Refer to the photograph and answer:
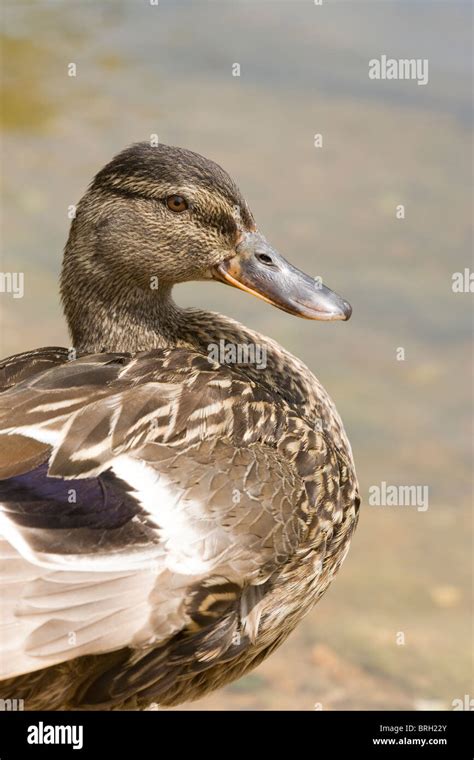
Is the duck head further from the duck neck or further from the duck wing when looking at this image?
the duck wing

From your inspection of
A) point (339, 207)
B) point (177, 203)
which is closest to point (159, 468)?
point (177, 203)

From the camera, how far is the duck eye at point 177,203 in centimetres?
446

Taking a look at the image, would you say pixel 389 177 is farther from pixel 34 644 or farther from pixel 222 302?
pixel 34 644

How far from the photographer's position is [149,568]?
356cm

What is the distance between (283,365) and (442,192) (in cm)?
765

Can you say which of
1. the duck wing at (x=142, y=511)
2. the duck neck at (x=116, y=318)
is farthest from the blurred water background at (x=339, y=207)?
the duck wing at (x=142, y=511)

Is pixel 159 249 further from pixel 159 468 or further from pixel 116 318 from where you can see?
pixel 159 468

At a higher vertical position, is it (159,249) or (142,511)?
(159,249)

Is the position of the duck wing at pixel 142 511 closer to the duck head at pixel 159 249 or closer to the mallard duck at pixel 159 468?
the mallard duck at pixel 159 468

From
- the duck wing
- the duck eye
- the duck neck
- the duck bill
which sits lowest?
the duck wing

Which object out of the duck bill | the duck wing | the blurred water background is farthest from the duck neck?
the blurred water background

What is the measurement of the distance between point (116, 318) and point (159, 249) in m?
0.29

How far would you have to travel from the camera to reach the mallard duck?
3.51 metres

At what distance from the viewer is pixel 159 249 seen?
4.55 metres
